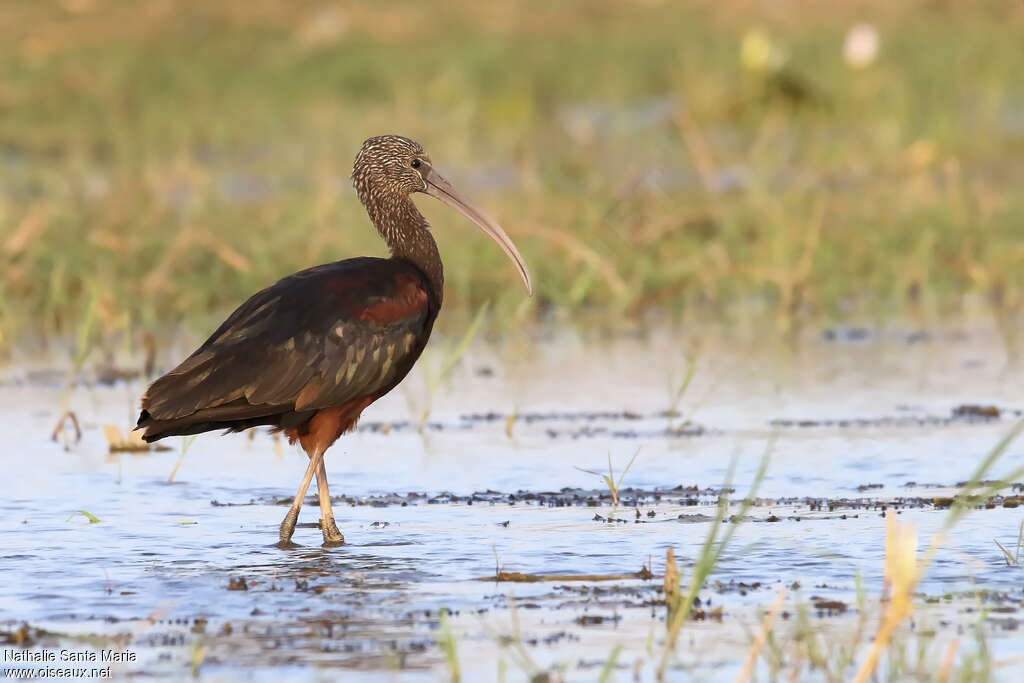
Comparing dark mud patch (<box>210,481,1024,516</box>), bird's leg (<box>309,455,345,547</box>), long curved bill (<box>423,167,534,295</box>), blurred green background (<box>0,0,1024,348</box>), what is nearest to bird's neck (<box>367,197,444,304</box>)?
long curved bill (<box>423,167,534,295</box>)

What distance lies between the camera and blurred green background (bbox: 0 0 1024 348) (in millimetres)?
11938

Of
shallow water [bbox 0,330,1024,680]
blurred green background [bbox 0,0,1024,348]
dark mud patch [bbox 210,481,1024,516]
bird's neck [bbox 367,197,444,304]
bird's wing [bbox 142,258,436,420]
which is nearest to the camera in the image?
shallow water [bbox 0,330,1024,680]

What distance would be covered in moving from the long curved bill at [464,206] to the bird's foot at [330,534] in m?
1.30

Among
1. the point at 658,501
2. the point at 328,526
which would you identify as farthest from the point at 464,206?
the point at 328,526

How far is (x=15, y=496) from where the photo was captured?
756cm

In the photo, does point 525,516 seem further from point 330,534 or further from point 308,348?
point 308,348

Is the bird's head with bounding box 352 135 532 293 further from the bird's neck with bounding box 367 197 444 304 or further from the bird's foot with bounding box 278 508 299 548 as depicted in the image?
the bird's foot with bounding box 278 508 299 548

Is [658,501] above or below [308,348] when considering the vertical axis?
below

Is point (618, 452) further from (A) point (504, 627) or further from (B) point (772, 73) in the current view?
(B) point (772, 73)

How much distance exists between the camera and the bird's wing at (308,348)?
6.60 meters

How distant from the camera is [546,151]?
19109 millimetres

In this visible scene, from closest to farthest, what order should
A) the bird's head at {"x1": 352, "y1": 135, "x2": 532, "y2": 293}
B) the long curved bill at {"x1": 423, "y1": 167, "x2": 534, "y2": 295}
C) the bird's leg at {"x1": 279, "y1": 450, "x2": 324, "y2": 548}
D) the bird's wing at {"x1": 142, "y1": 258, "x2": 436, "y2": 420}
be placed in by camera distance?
1. the bird's wing at {"x1": 142, "y1": 258, "x2": 436, "y2": 420}
2. the bird's leg at {"x1": 279, "y1": 450, "x2": 324, "y2": 548}
3. the bird's head at {"x1": 352, "y1": 135, "x2": 532, "y2": 293}
4. the long curved bill at {"x1": 423, "y1": 167, "x2": 534, "y2": 295}

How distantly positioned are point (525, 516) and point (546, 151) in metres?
12.2

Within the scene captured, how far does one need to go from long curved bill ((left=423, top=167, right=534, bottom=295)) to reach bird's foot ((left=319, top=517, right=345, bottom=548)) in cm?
130
